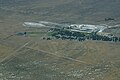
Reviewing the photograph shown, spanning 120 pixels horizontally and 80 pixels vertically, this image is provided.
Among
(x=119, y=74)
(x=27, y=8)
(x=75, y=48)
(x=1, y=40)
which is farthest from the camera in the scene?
(x=27, y=8)

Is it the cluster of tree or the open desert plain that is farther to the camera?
the cluster of tree

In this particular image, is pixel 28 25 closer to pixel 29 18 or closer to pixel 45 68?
pixel 29 18

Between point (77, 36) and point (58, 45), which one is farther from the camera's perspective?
point (77, 36)

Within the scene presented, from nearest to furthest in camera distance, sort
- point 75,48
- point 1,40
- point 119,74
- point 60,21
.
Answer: point 119,74, point 75,48, point 1,40, point 60,21

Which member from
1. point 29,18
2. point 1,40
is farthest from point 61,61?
point 29,18

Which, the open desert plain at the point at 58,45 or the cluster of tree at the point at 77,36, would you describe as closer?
the open desert plain at the point at 58,45

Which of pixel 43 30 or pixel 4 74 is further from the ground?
pixel 43 30

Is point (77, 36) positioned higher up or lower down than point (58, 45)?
higher up

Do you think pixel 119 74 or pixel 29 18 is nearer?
pixel 119 74

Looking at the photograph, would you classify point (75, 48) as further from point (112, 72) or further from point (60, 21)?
point (60, 21)
